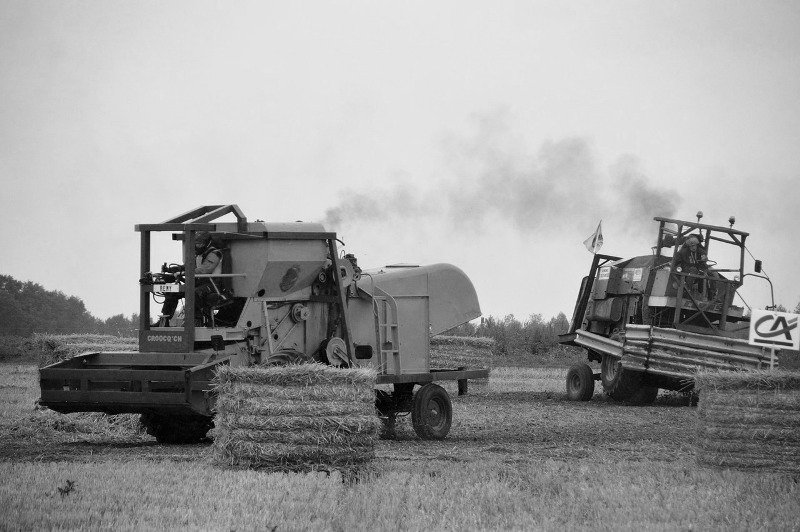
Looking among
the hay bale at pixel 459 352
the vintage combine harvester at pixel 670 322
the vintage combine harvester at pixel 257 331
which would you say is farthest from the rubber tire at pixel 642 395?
the vintage combine harvester at pixel 257 331

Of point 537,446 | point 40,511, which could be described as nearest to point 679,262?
point 537,446

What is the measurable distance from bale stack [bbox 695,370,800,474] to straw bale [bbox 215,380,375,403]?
3789mm

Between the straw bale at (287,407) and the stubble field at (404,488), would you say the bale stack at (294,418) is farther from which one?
the stubble field at (404,488)

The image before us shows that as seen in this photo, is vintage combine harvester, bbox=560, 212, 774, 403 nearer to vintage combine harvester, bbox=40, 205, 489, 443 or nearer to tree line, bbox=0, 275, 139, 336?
vintage combine harvester, bbox=40, 205, 489, 443

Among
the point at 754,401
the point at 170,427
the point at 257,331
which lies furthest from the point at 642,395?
the point at 170,427

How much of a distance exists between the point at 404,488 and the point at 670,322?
13.8 metres

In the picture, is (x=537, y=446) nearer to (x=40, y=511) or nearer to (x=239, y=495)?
(x=239, y=495)

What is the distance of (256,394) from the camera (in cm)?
1100

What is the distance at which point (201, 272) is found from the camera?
540 inches

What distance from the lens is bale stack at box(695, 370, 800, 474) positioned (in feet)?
37.9

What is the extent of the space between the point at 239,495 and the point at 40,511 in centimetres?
166

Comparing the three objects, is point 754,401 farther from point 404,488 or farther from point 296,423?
point 296,423

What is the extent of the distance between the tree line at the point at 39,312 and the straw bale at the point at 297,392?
48231 millimetres

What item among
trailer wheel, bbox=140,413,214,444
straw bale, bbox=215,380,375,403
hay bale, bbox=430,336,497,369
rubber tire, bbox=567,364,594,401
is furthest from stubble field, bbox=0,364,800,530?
hay bale, bbox=430,336,497,369
